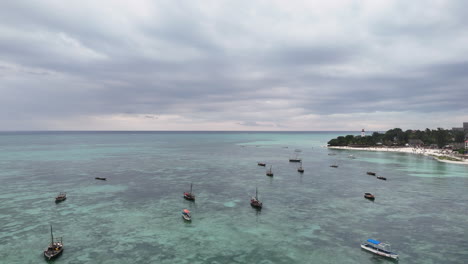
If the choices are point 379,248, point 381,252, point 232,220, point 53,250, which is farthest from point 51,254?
point 381,252

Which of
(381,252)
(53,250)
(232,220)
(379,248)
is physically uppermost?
(379,248)

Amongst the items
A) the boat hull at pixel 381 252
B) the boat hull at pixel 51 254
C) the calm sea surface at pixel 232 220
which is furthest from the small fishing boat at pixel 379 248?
the boat hull at pixel 51 254

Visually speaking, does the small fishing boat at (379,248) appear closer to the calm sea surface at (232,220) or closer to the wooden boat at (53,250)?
the calm sea surface at (232,220)

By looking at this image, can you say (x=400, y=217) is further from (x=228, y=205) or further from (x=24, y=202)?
(x=24, y=202)

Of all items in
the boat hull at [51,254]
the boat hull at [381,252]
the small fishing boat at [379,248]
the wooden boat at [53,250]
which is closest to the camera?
the boat hull at [51,254]

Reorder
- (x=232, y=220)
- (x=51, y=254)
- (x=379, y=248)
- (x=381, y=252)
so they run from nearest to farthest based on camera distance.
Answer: (x=51, y=254) < (x=381, y=252) < (x=379, y=248) < (x=232, y=220)

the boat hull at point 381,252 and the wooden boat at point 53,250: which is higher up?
the boat hull at point 381,252

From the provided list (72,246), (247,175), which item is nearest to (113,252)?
(72,246)

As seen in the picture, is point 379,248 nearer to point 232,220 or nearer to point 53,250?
point 232,220
